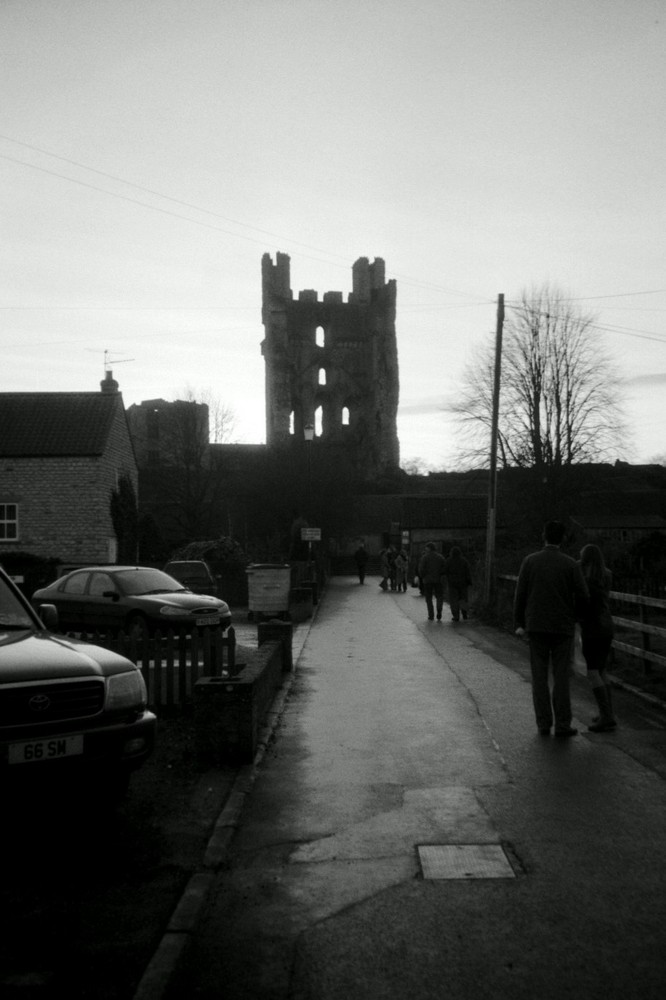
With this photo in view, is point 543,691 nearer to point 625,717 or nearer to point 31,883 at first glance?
point 625,717

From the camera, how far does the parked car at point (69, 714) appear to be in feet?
18.6

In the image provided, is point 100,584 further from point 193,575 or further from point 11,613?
point 11,613

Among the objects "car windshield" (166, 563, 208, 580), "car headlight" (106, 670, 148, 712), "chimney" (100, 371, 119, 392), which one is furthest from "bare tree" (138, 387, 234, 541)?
"car headlight" (106, 670, 148, 712)

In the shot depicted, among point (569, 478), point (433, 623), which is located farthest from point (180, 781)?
point (569, 478)

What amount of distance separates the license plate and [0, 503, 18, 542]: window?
3328cm

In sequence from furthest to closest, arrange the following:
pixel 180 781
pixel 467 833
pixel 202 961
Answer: pixel 180 781 → pixel 467 833 → pixel 202 961

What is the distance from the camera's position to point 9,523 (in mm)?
37625

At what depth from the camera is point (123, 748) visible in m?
6.19

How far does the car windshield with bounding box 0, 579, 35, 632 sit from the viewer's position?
277 inches

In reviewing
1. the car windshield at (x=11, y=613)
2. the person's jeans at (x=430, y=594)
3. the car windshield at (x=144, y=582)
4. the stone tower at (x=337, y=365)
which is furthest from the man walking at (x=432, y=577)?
the stone tower at (x=337, y=365)

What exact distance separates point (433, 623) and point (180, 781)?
1566 centimetres

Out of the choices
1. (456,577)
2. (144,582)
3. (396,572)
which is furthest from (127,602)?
(396,572)

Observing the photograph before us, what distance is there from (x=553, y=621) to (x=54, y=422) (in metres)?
33.6

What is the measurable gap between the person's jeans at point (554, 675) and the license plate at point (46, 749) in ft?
14.6
